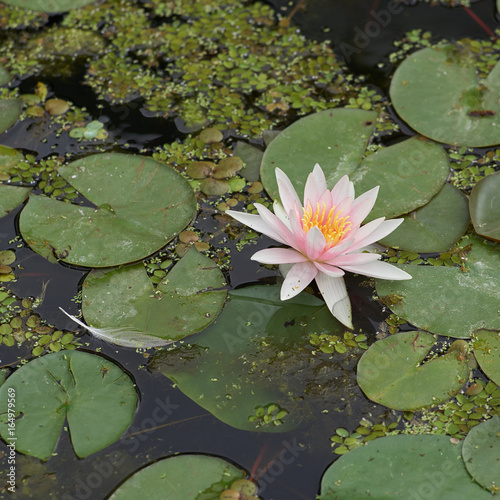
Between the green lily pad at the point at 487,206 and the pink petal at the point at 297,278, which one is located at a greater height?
the green lily pad at the point at 487,206

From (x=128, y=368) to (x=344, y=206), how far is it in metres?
1.48

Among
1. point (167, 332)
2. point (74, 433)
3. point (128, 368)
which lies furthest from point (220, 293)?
point (74, 433)

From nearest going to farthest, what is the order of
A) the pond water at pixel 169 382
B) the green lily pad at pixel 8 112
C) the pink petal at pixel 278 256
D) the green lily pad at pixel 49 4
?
the pond water at pixel 169 382, the pink petal at pixel 278 256, the green lily pad at pixel 8 112, the green lily pad at pixel 49 4

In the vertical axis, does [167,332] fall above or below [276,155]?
below

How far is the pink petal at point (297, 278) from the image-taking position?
286cm

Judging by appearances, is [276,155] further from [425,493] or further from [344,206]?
[425,493]

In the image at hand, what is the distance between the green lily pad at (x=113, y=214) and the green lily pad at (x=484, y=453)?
1.97m

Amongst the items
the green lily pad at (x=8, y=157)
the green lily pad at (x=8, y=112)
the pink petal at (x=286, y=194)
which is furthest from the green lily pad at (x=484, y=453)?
the green lily pad at (x=8, y=112)

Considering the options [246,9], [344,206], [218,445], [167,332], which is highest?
[246,9]

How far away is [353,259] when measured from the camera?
2.87 meters

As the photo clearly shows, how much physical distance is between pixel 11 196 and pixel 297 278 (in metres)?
2.00

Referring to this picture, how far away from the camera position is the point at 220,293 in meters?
3.04

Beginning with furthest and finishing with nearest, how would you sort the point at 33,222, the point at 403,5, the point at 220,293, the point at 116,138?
the point at 403,5
the point at 116,138
the point at 33,222
the point at 220,293

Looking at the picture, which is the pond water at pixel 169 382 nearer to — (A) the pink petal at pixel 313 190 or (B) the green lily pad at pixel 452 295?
(B) the green lily pad at pixel 452 295
